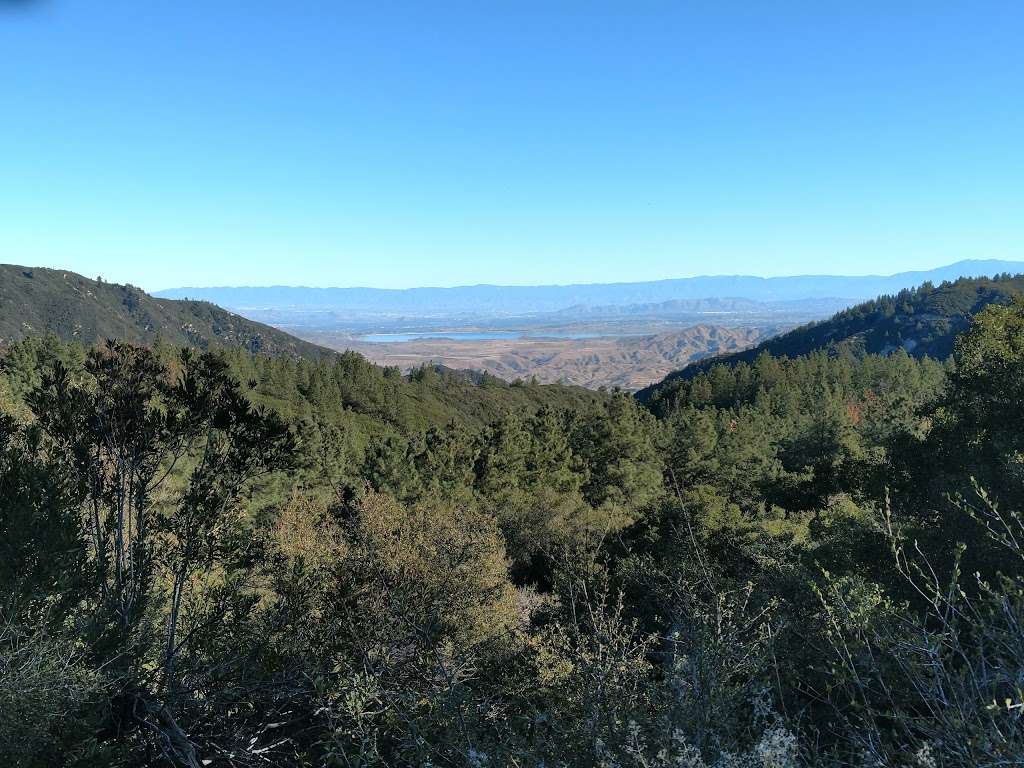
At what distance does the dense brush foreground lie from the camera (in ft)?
15.0

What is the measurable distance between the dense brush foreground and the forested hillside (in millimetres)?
131747

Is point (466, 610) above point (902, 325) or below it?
below

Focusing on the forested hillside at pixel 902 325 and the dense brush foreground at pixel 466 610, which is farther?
the forested hillside at pixel 902 325

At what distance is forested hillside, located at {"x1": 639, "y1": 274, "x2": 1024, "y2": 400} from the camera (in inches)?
6103

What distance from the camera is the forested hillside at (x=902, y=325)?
6103 inches

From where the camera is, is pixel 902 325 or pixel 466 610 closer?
pixel 466 610

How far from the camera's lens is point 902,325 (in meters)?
170

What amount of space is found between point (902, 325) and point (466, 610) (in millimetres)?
192752

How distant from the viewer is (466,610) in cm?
1584

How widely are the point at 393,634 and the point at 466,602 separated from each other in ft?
14.2

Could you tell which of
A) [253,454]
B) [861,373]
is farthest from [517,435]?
[861,373]

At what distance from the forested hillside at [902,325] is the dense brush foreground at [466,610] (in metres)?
132

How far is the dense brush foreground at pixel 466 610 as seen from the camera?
15.0ft

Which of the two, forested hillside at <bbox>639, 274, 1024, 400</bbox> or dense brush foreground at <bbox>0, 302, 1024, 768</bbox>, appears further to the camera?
forested hillside at <bbox>639, 274, 1024, 400</bbox>
